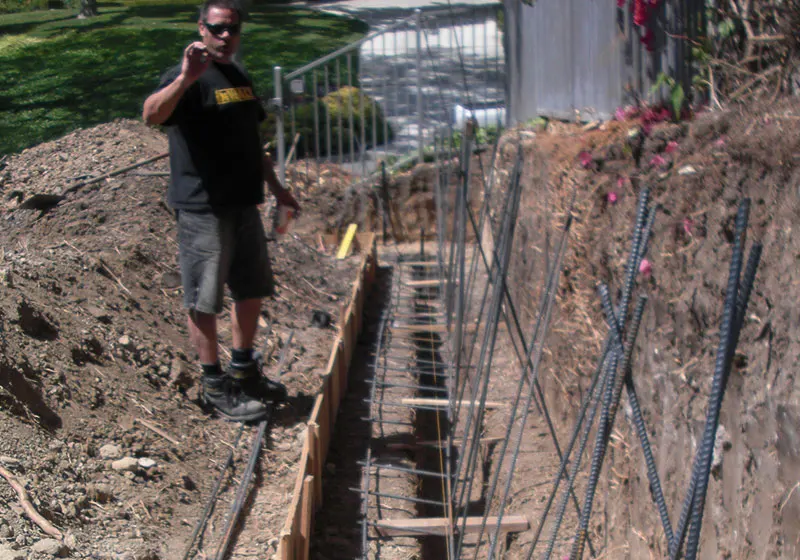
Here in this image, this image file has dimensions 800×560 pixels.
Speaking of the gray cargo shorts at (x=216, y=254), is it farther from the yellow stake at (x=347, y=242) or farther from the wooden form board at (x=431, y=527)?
the yellow stake at (x=347, y=242)

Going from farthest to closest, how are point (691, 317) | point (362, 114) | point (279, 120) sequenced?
point (362, 114) < point (279, 120) < point (691, 317)

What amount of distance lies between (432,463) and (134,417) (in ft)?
5.76

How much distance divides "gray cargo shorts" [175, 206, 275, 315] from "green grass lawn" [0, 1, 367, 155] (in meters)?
6.56

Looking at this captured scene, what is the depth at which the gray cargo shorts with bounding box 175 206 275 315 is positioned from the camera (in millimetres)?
3977

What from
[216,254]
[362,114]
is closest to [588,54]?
[216,254]

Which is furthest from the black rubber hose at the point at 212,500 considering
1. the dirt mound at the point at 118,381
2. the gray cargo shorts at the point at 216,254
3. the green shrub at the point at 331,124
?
the green shrub at the point at 331,124

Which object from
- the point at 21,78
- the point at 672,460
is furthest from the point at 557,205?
the point at 21,78

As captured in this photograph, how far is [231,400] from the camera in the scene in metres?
4.39

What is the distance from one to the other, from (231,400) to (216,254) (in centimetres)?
79

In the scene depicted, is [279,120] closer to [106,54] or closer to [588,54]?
[588,54]

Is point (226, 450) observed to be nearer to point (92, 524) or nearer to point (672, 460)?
point (92, 524)

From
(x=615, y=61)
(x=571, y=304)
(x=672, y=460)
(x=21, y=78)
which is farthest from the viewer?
(x=21, y=78)

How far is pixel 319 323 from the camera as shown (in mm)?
6250

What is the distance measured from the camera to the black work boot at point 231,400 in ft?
14.3
